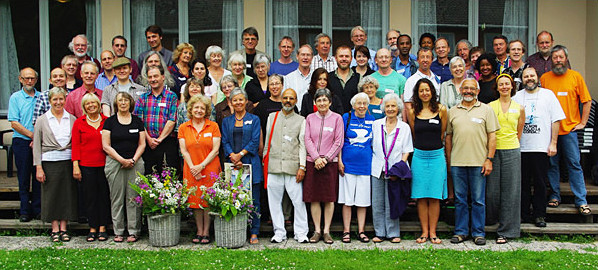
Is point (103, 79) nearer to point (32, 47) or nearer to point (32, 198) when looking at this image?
point (32, 198)

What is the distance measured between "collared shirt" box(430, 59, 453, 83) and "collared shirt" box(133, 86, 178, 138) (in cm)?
354

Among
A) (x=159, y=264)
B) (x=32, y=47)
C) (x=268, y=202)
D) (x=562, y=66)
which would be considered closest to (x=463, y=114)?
(x=562, y=66)

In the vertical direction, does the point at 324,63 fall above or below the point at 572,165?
above

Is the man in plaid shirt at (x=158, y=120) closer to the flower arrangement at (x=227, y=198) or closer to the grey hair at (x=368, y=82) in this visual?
the flower arrangement at (x=227, y=198)

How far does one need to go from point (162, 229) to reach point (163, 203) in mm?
322

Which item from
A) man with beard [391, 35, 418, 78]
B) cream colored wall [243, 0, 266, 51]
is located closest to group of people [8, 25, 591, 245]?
man with beard [391, 35, 418, 78]

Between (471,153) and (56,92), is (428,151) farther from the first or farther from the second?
(56,92)

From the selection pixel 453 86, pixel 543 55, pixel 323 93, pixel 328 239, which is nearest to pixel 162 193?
pixel 328 239

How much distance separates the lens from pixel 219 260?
19.9 ft

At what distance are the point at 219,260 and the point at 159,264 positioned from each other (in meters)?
0.60

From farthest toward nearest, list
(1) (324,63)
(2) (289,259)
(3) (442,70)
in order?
(1) (324,63) → (3) (442,70) → (2) (289,259)

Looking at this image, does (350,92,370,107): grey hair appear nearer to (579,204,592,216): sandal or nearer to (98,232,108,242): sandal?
(579,204,592,216): sandal

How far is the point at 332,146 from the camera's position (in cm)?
679

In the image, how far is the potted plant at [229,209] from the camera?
6.56 m
